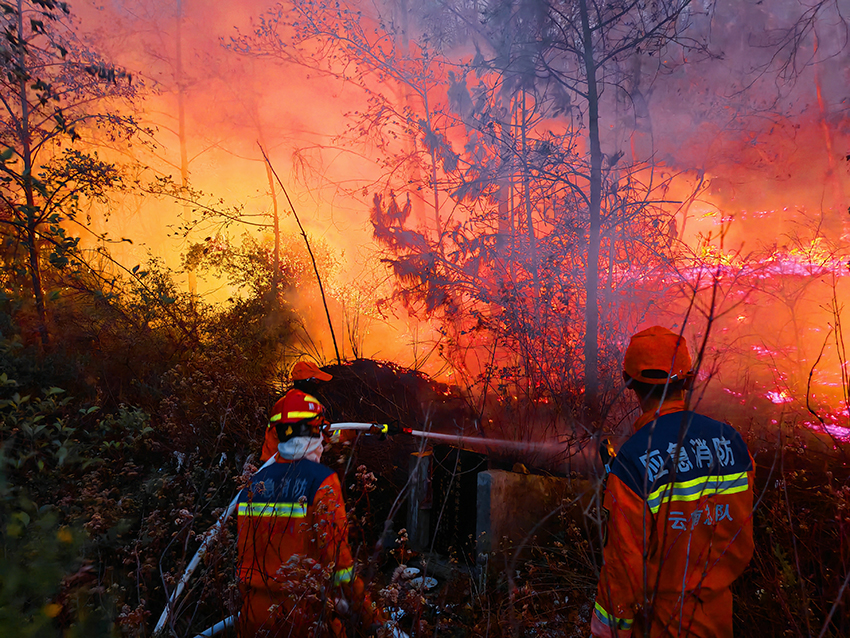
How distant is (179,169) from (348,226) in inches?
252

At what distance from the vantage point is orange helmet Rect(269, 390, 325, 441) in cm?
280

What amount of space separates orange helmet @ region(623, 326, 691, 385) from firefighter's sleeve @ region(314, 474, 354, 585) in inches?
61.2

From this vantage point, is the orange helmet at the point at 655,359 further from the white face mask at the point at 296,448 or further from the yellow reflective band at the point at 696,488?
the white face mask at the point at 296,448

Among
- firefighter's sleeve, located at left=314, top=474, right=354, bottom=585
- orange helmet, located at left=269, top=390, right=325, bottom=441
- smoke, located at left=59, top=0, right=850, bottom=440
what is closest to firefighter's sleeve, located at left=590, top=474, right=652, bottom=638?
firefighter's sleeve, located at left=314, top=474, right=354, bottom=585

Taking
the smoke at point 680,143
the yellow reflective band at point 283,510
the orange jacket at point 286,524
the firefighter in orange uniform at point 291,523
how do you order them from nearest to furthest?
the firefighter in orange uniform at point 291,523
the orange jacket at point 286,524
the yellow reflective band at point 283,510
the smoke at point 680,143

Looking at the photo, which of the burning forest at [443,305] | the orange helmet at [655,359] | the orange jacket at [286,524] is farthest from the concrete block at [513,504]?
the orange helmet at [655,359]


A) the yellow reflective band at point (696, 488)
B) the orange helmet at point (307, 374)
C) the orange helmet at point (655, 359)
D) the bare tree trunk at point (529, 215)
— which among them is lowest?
the yellow reflective band at point (696, 488)

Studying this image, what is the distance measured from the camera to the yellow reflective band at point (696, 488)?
1937 mm

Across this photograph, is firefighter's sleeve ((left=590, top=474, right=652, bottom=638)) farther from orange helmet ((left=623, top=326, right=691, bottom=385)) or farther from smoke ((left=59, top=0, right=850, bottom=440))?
smoke ((left=59, top=0, right=850, bottom=440))

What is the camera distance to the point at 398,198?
1077 centimetres

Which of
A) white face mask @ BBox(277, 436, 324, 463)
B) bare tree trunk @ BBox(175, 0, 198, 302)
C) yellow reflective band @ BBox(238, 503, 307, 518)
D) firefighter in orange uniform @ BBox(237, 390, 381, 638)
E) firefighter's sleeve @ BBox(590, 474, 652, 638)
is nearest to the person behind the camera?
firefighter's sleeve @ BBox(590, 474, 652, 638)

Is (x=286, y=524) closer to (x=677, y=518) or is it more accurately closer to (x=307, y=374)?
(x=307, y=374)

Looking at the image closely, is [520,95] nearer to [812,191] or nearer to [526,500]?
[812,191]

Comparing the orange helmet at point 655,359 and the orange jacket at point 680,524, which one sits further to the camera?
the orange helmet at point 655,359
